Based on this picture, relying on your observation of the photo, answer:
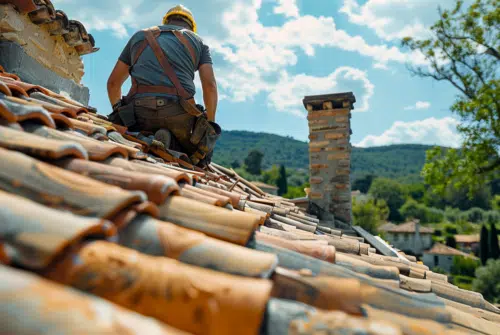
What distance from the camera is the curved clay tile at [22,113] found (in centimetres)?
159

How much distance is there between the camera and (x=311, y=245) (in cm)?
168

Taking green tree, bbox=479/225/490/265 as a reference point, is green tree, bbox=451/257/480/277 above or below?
below

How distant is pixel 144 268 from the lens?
3.18 feet

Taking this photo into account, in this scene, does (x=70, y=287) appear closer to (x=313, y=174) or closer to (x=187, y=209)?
(x=187, y=209)

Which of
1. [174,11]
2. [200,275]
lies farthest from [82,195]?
[174,11]

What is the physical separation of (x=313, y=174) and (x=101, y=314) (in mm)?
5290

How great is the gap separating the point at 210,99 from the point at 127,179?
2574 mm

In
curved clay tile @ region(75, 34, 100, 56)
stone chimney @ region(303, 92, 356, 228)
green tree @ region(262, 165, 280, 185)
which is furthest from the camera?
green tree @ region(262, 165, 280, 185)

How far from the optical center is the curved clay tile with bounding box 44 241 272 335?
891mm

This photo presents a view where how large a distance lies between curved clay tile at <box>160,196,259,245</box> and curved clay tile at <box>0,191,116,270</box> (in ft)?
1.38

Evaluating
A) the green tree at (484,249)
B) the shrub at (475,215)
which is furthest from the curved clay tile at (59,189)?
the shrub at (475,215)

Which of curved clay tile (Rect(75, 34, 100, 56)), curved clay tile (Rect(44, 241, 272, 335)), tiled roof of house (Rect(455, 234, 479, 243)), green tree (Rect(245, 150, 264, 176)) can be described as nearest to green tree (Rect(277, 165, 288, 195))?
green tree (Rect(245, 150, 264, 176))

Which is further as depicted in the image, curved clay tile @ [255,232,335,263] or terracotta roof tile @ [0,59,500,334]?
Answer: curved clay tile @ [255,232,335,263]

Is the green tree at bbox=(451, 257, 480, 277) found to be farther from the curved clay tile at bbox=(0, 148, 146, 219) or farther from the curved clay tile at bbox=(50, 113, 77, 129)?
the curved clay tile at bbox=(0, 148, 146, 219)
